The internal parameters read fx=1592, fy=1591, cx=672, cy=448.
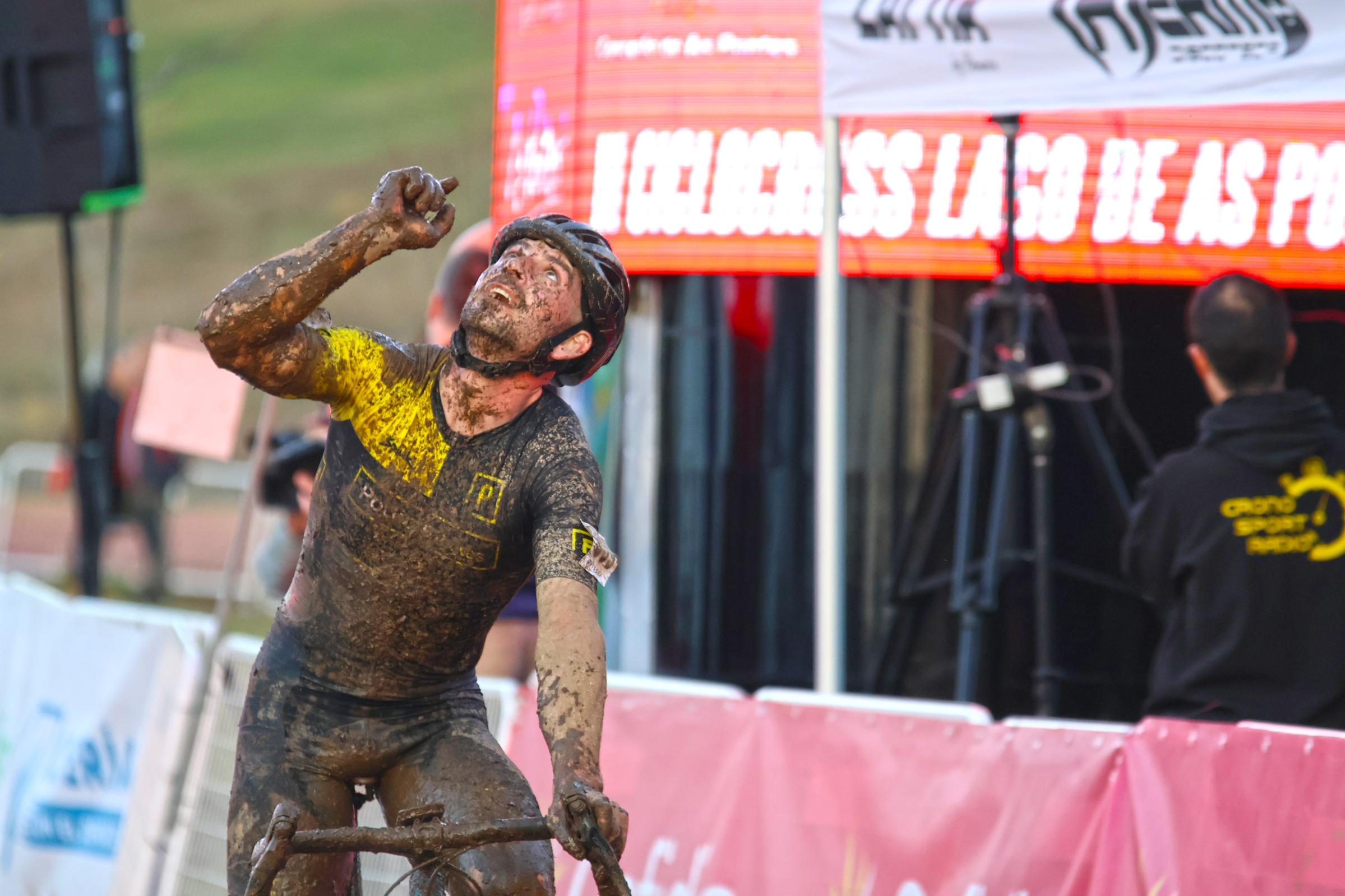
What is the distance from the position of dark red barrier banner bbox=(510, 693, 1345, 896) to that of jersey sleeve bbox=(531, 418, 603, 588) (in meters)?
1.66

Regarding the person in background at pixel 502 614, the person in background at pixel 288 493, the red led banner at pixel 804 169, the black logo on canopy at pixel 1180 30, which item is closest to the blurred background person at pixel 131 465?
the person in background at pixel 288 493

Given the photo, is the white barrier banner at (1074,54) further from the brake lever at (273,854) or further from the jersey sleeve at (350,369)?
the brake lever at (273,854)

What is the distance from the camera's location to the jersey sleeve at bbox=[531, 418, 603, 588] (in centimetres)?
315

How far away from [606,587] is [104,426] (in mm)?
7558

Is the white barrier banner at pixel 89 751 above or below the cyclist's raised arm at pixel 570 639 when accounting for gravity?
below

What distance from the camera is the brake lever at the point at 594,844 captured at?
268 cm

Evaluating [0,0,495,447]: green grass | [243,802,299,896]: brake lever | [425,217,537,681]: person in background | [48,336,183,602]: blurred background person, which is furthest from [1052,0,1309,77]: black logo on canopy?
[0,0,495,447]: green grass

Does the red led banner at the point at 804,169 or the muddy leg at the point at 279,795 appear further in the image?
the red led banner at the point at 804,169

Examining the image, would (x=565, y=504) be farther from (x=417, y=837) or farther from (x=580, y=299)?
(x=417, y=837)

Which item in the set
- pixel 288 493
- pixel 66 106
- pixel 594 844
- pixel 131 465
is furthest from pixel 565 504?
pixel 131 465

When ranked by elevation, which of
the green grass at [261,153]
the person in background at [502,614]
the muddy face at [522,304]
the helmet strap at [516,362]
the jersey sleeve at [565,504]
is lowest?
the green grass at [261,153]

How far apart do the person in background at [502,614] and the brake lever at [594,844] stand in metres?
3.03

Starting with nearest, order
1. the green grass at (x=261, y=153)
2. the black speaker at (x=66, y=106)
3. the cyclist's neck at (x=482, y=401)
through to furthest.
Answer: the cyclist's neck at (x=482, y=401) < the black speaker at (x=66, y=106) < the green grass at (x=261, y=153)

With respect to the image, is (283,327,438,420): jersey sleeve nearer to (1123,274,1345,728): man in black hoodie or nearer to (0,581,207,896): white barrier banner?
(1123,274,1345,728): man in black hoodie
